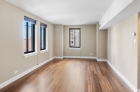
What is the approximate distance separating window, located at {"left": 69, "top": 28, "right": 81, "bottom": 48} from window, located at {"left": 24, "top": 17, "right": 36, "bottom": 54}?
145 inches

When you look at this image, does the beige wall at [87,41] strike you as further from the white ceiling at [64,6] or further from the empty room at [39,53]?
the white ceiling at [64,6]

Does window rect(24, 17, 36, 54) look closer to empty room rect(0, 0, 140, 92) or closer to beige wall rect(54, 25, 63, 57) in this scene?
empty room rect(0, 0, 140, 92)

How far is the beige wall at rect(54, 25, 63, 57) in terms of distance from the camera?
26.3 ft

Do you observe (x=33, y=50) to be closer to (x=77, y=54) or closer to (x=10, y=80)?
(x=10, y=80)

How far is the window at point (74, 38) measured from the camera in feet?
27.7

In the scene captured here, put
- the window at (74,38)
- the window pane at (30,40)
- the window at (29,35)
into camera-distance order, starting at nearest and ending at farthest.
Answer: the window at (29,35) → the window pane at (30,40) → the window at (74,38)

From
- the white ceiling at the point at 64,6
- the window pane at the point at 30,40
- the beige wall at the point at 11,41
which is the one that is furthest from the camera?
the window pane at the point at 30,40

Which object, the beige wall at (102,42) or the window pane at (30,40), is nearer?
the window pane at (30,40)

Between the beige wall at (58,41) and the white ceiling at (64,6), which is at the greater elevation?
the white ceiling at (64,6)

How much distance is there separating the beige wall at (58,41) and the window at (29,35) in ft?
9.30

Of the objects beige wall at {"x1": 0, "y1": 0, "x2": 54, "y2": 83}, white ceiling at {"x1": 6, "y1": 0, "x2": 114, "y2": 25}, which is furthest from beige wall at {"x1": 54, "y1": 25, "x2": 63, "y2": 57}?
beige wall at {"x1": 0, "y1": 0, "x2": 54, "y2": 83}

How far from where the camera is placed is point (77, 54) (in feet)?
27.5

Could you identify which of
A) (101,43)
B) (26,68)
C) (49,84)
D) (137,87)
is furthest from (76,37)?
(137,87)

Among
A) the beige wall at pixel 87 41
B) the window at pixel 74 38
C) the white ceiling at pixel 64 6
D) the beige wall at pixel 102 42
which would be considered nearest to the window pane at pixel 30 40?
the white ceiling at pixel 64 6
